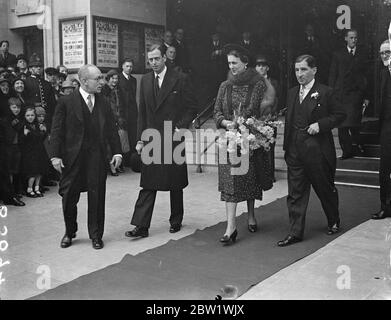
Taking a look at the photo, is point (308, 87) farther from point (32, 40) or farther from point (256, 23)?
point (32, 40)

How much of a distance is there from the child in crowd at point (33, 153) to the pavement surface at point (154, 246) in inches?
13.0

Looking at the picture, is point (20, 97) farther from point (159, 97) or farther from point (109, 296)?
point (109, 296)

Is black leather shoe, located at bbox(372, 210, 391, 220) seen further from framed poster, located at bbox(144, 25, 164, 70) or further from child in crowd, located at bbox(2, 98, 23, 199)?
framed poster, located at bbox(144, 25, 164, 70)

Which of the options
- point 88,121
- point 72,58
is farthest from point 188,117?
point 72,58

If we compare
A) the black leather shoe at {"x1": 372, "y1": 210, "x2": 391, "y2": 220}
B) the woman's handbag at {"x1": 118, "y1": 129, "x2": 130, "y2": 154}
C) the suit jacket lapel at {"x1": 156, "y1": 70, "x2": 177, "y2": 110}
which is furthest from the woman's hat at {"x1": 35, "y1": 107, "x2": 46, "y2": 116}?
the black leather shoe at {"x1": 372, "y1": 210, "x2": 391, "y2": 220}

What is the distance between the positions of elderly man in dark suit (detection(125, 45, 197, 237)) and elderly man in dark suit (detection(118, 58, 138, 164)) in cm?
397

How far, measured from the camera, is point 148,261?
4840 millimetres

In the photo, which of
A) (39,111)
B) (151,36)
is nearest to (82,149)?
(39,111)

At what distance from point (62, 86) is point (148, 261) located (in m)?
5.25

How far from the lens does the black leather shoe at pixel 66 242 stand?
5395 millimetres

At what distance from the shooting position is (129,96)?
9.79 meters

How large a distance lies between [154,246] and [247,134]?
4.72ft

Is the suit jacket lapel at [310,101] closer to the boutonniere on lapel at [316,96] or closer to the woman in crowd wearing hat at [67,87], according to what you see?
the boutonniere on lapel at [316,96]
